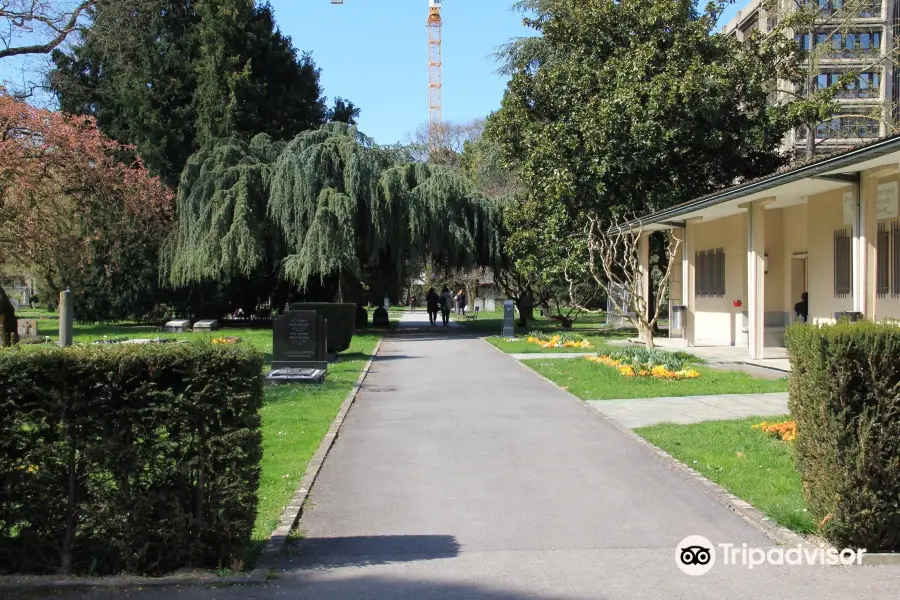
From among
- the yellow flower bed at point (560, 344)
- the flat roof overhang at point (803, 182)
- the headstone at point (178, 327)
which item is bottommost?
the yellow flower bed at point (560, 344)

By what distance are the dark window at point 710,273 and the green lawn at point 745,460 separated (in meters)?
14.6

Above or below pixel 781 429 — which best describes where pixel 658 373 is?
above

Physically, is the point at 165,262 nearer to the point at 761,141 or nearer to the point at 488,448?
the point at 761,141

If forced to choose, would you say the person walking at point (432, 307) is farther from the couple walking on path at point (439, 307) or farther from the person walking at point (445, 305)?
the person walking at point (445, 305)

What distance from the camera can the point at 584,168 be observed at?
28.0 metres

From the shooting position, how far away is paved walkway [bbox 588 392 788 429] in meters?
11.6

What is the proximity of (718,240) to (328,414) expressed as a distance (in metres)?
16.9

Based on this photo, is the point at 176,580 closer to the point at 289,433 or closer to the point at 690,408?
the point at 289,433

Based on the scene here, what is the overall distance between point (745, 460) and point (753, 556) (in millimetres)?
2978

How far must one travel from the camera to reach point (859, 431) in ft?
18.6

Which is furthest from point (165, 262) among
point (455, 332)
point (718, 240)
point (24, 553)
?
point (24, 553)

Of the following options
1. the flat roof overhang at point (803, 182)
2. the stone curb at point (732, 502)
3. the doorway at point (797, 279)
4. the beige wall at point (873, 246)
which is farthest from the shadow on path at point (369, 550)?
the doorway at point (797, 279)

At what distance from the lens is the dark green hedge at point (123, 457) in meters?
5.24

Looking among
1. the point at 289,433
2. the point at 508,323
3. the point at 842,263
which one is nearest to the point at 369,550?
the point at 289,433
